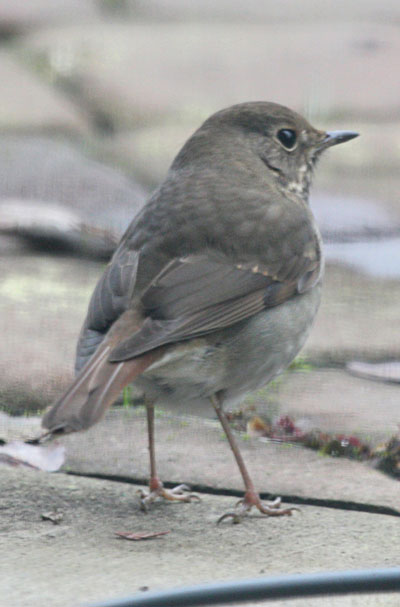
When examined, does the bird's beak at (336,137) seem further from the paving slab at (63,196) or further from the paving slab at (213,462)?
the paving slab at (63,196)

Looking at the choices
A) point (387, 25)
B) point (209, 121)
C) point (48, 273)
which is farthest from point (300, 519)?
point (387, 25)

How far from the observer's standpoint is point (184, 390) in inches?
140

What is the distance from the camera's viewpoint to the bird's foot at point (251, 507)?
3426 millimetres

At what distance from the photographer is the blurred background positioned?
446 centimetres

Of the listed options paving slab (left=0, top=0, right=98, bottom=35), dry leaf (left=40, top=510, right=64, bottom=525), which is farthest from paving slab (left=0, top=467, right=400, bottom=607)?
paving slab (left=0, top=0, right=98, bottom=35)

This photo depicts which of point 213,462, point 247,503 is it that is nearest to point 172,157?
point 213,462

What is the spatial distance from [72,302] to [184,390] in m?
1.88

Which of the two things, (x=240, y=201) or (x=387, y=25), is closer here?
(x=240, y=201)

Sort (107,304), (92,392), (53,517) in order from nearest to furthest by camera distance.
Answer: (92,392) < (53,517) < (107,304)

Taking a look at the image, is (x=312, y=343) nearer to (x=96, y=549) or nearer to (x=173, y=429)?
(x=173, y=429)

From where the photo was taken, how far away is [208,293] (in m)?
3.53

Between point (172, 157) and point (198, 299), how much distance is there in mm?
4347

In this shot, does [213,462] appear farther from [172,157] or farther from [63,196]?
[172,157]

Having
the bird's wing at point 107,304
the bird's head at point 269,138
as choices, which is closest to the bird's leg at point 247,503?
the bird's wing at point 107,304
